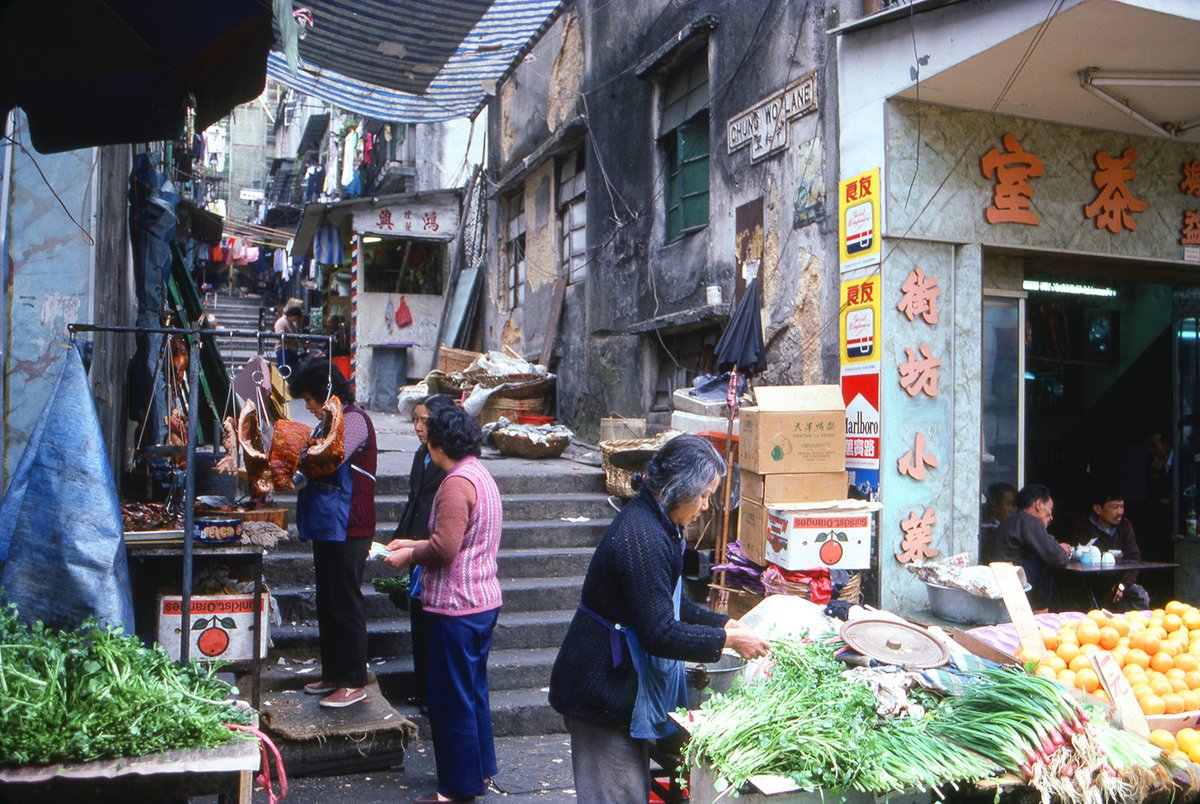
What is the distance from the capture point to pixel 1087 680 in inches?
161

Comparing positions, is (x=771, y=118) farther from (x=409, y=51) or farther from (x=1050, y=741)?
(x=1050, y=741)

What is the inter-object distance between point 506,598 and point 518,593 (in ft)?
0.34

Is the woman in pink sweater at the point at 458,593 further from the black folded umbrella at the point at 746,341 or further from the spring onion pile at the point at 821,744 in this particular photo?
the black folded umbrella at the point at 746,341

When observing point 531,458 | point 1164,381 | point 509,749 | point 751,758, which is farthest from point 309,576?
point 1164,381

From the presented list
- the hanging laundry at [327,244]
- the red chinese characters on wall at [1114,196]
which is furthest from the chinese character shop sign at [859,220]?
the hanging laundry at [327,244]

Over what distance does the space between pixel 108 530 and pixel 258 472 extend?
1.77m

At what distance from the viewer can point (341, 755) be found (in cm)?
518

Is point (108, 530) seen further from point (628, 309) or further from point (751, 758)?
point (628, 309)

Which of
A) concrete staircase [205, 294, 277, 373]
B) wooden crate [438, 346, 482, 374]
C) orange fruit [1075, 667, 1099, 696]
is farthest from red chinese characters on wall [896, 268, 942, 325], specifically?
concrete staircase [205, 294, 277, 373]

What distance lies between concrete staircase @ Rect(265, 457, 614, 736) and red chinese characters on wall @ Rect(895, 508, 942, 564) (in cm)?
254

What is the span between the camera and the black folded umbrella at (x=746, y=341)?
7.70m

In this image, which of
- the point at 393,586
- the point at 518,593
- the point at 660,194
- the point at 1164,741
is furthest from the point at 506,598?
the point at 660,194

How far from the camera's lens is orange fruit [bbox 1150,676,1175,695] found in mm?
4055

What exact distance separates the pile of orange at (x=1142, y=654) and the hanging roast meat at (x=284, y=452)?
156 inches
